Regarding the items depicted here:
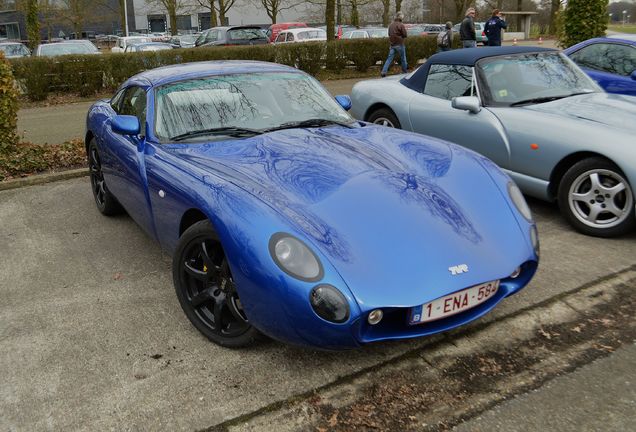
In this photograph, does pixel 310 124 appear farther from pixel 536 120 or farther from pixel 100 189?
pixel 100 189

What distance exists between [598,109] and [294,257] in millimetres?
3660

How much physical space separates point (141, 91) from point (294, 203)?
7.12 ft

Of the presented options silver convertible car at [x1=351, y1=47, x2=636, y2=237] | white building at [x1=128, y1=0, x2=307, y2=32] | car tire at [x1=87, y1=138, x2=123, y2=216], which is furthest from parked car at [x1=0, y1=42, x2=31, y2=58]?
white building at [x1=128, y1=0, x2=307, y2=32]

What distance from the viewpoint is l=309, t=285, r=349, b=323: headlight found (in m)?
2.42

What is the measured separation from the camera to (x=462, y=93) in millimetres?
5707

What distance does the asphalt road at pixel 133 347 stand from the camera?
8.54ft

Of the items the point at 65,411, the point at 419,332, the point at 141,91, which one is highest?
the point at 141,91

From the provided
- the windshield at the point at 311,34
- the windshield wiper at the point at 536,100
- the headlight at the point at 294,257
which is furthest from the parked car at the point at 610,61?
the windshield at the point at 311,34

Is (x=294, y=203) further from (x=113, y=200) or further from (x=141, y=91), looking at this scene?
(x=113, y=200)

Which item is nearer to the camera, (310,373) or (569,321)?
(310,373)

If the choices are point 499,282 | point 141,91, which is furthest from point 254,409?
point 141,91

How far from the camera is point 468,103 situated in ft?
17.2

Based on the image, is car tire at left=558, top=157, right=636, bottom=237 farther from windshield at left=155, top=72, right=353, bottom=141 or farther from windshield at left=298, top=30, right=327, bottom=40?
windshield at left=298, top=30, right=327, bottom=40

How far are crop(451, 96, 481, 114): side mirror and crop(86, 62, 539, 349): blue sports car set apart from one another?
1495 millimetres
